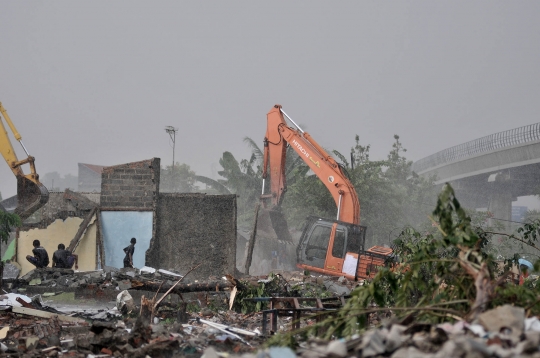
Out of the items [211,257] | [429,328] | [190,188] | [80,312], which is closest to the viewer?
[429,328]

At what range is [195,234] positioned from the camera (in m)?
16.0

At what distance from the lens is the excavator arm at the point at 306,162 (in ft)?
59.6

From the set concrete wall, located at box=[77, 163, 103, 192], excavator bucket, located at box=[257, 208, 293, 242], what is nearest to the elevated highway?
excavator bucket, located at box=[257, 208, 293, 242]

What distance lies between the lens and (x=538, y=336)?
419 centimetres

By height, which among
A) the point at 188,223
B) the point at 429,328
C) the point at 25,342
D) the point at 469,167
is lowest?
the point at 25,342

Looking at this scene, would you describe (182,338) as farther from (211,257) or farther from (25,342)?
(211,257)

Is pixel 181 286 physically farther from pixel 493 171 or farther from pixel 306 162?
pixel 493 171

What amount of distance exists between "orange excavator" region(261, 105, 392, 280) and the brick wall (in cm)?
420

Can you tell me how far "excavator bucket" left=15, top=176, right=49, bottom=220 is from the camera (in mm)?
18375

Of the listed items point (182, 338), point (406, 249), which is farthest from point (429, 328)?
point (406, 249)

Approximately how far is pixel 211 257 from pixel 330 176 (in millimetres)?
4610

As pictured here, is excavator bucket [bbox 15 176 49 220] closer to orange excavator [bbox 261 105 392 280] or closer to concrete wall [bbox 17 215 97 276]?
concrete wall [bbox 17 215 97 276]

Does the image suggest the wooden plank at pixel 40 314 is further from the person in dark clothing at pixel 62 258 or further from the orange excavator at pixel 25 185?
the orange excavator at pixel 25 185

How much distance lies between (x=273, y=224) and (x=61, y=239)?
7.21 meters
